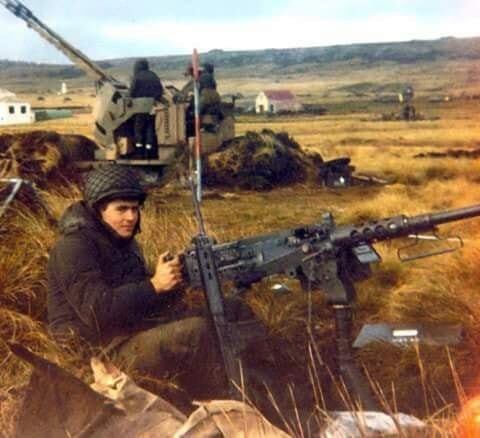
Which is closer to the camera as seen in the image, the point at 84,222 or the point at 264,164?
the point at 84,222

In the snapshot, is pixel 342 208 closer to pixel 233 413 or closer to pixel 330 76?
pixel 330 76

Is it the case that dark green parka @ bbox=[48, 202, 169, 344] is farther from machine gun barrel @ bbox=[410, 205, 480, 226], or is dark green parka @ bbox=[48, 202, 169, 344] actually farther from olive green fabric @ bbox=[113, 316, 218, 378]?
machine gun barrel @ bbox=[410, 205, 480, 226]

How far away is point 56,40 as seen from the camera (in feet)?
15.2

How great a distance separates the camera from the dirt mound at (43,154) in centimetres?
488

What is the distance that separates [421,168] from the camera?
4.67m

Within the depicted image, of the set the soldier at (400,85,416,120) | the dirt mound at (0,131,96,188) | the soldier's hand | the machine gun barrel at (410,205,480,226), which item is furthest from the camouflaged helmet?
the soldier at (400,85,416,120)

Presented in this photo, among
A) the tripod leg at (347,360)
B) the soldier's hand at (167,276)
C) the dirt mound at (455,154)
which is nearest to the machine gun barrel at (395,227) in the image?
the tripod leg at (347,360)

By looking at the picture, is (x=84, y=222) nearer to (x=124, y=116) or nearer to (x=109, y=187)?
(x=109, y=187)

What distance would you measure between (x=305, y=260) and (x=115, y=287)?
1.85 ft

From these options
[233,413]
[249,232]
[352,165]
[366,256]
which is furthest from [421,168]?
[233,413]

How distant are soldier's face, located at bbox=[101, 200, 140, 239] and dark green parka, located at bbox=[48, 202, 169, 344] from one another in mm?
18

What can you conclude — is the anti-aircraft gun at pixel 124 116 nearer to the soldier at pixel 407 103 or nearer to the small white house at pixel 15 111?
the small white house at pixel 15 111

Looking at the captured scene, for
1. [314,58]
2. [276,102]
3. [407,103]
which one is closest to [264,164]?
[276,102]

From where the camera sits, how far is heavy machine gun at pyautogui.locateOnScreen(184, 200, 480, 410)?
3623 millimetres
